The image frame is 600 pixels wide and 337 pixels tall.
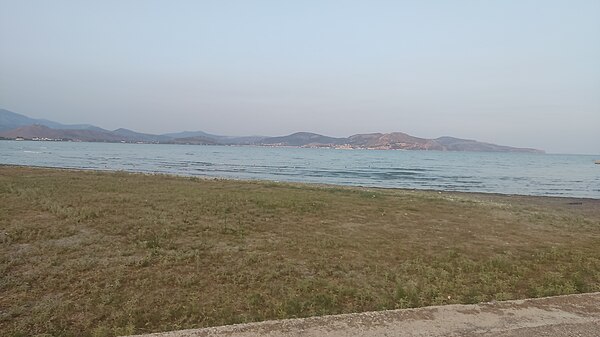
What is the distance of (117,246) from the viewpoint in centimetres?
845

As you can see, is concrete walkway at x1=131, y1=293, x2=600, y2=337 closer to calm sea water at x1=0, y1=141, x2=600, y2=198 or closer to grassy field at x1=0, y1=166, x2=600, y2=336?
grassy field at x1=0, y1=166, x2=600, y2=336

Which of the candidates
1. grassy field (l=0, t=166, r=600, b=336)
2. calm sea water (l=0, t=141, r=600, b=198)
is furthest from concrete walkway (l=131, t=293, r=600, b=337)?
calm sea water (l=0, t=141, r=600, b=198)

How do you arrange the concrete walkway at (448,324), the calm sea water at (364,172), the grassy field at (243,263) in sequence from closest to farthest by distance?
1. the concrete walkway at (448,324)
2. the grassy field at (243,263)
3. the calm sea water at (364,172)

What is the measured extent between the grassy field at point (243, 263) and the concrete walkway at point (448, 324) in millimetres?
904

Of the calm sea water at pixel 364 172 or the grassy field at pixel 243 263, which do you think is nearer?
the grassy field at pixel 243 263

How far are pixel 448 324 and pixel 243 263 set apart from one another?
4050 mm

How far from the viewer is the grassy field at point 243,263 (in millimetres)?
5527

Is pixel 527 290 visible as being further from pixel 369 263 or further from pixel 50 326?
pixel 50 326

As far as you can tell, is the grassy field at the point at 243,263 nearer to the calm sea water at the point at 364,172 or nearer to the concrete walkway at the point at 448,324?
the concrete walkway at the point at 448,324

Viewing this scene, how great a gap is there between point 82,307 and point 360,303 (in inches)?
147

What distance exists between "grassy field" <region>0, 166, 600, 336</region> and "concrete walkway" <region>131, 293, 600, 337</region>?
90 centimetres

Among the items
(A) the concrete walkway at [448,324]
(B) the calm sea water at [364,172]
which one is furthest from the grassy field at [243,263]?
(B) the calm sea water at [364,172]

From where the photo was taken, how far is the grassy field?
553 cm

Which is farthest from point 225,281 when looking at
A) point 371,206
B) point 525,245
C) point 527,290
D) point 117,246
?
point 371,206
